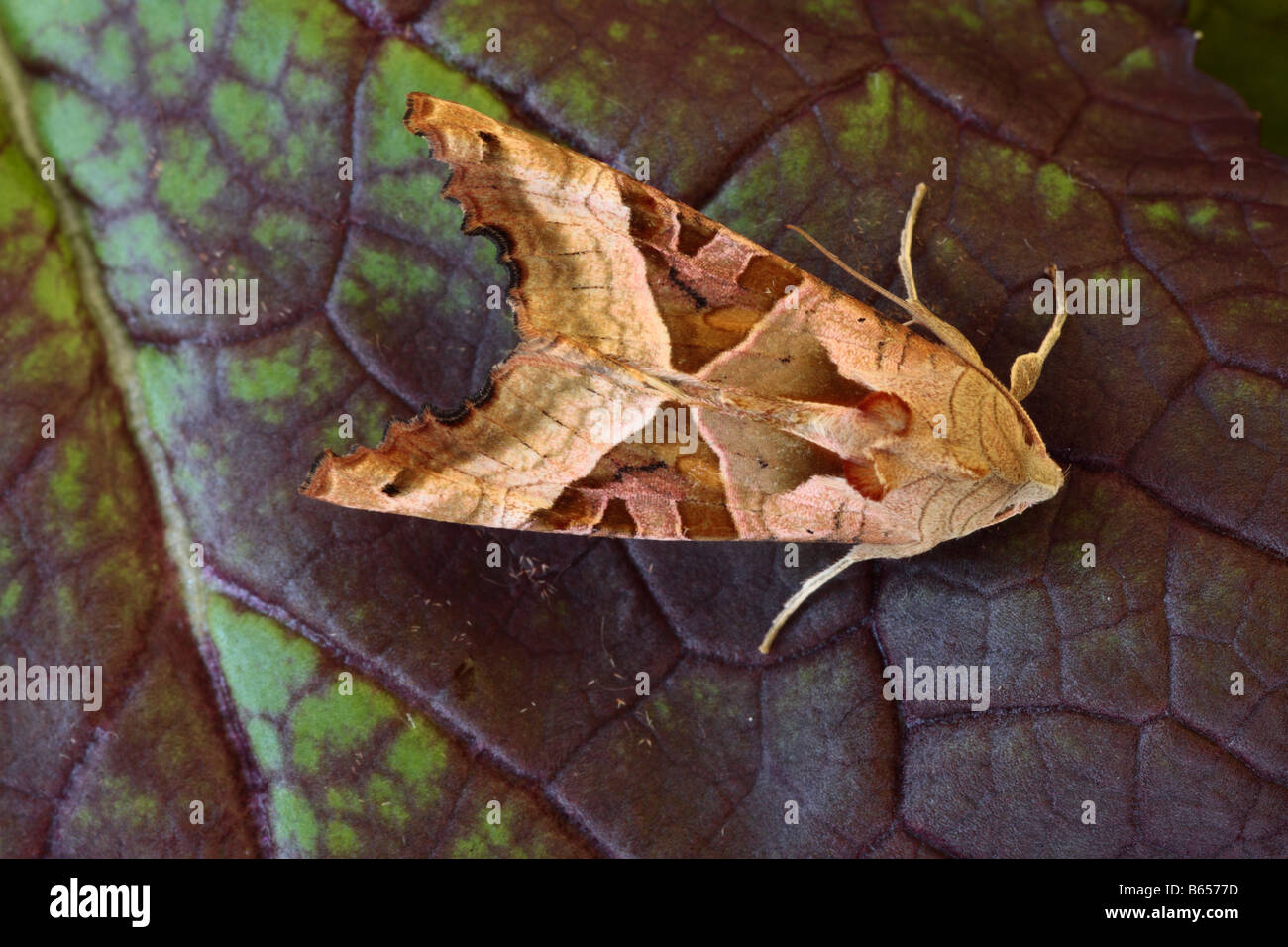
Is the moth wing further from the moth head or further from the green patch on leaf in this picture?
the green patch on leaf

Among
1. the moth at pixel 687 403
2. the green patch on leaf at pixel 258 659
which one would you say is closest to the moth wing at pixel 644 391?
the moth at pixel 687 403

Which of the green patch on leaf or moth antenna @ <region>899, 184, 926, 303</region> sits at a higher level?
moth antenna @ <region>899, 184, 926, 303</region>

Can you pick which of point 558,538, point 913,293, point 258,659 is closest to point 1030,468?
point 913,293

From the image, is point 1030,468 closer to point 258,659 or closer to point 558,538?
point 558,538

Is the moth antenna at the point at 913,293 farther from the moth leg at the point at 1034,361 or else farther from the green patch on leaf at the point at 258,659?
the green patch on leaf at the point at 258,659

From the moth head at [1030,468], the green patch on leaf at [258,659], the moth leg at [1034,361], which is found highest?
the moth leg at [1034,361]

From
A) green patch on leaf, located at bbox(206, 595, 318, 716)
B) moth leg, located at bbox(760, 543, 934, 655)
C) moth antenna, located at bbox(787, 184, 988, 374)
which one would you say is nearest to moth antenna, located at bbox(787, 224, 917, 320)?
moth antenna, located at bbox(787, 184, 988, 374)
